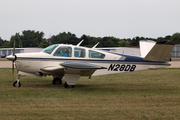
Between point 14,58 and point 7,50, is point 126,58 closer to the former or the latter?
point 14,58

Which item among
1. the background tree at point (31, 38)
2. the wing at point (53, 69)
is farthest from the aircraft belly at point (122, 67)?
the background tree at point (31, 38)

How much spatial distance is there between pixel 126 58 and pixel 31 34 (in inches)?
4125

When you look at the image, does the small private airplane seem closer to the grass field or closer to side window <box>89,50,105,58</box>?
side window <box>89,50,105,58</box>

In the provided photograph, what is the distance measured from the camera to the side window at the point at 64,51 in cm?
1099

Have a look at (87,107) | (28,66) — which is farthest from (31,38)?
(87,107)

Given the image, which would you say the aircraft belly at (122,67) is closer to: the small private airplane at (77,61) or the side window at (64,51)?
the small private airplane at (77,61)

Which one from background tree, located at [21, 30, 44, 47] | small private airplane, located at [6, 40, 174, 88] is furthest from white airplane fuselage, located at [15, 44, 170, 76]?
background tree, located at [21, 30, 44, 47]

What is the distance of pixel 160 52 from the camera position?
10.7 meters

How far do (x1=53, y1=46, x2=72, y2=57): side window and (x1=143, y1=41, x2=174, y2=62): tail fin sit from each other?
3778 millimetres

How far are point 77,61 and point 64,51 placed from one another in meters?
0.81

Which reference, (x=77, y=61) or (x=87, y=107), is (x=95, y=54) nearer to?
(x=77, y=61)

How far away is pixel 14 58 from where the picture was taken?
34.6ft

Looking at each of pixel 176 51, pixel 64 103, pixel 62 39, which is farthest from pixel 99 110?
pixel 62 39

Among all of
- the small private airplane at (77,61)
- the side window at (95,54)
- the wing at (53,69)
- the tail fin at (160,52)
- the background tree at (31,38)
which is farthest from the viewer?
the background tree at (31,38)
